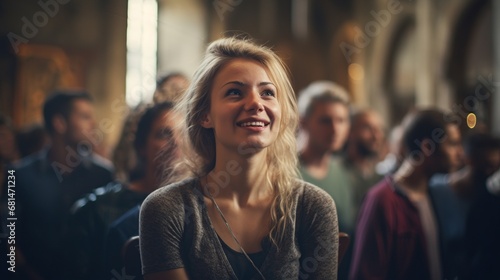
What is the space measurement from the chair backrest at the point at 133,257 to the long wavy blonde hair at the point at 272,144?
0.20 metres

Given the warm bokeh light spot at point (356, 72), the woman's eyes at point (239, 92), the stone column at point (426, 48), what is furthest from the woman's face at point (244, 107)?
the warm bokeh light spot at point (356, 72)

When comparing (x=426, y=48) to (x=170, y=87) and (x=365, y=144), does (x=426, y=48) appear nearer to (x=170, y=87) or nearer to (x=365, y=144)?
(x=365, y=144)

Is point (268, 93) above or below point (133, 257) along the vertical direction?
above

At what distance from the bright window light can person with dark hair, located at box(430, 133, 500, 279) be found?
0.89 metres

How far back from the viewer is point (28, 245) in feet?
5.09

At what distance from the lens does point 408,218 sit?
1.53 m

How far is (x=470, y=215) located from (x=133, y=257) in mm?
1094

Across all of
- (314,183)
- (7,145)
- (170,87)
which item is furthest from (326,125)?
(7,145)

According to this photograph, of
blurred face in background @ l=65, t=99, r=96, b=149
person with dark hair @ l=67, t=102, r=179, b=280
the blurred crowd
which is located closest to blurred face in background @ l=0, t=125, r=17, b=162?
the blurred crowd

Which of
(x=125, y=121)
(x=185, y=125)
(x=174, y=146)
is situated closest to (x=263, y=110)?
(x=185, y=125)

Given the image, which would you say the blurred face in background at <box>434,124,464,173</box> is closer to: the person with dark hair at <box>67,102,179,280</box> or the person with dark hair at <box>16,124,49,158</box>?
the person with dark hair at <box>67,102,179,280</box>

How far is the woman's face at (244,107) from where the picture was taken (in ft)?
3.63

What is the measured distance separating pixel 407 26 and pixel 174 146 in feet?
5.41

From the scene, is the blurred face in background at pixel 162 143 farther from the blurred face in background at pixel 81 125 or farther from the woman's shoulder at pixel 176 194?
the blurred face in background at pixel 81 125
